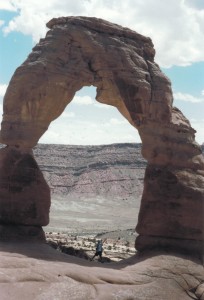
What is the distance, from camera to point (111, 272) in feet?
46.1

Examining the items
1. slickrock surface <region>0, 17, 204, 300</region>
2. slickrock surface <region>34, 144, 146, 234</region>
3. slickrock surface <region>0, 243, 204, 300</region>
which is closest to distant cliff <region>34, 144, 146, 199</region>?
slickrock surface <region>34, 144, 146, 234</region>

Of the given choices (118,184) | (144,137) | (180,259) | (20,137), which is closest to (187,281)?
(180,259)

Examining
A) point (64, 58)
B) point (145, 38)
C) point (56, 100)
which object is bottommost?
point (56, 100)

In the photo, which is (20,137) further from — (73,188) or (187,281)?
(73,188)

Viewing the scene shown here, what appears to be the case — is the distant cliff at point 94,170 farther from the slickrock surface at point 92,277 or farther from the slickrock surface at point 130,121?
the slickrock surface at point 92,277

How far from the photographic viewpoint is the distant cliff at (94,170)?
10106cm

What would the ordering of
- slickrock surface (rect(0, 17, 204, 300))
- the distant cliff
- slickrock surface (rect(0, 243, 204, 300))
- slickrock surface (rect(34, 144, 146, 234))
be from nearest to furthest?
slickrock surface (rect(0, 243, 204, 300)) < slickrock surface (rect(0, 17, 204, 300)) < slickrock surface (rect(34, 144, 146, 234)) < the distant cliff

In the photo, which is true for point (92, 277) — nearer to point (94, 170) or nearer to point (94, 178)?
point (94, 178)

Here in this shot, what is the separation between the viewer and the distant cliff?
3979 inches

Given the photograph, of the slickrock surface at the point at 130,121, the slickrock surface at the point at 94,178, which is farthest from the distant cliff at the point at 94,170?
the slickrock surface at the point at 130,121

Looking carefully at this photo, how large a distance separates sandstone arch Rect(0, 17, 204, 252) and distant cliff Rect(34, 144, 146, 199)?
268ft

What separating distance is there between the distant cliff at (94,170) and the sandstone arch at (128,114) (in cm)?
8172

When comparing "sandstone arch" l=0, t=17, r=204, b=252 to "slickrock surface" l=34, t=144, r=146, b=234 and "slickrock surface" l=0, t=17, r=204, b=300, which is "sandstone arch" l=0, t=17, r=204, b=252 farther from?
"slickrock surface" l=34, t=144, r=146, b=234

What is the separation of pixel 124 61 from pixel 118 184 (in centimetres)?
8597
